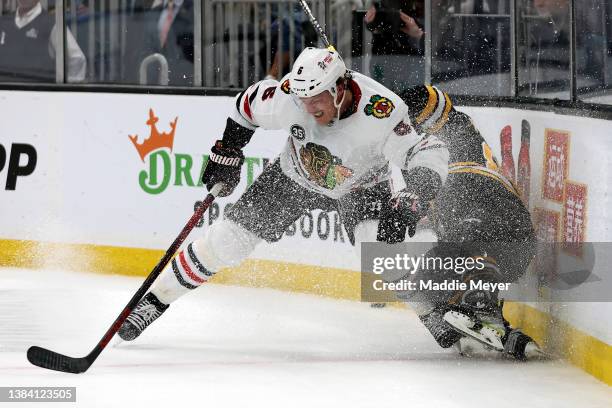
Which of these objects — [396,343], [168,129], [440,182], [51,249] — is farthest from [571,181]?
[51,249]

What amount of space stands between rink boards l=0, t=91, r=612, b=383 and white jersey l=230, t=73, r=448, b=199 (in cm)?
102

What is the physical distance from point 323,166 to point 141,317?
0.88 metres

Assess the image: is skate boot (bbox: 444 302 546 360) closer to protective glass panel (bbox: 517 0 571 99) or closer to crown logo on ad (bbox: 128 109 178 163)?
protective glass panel (bbox: 517 0 571 99)

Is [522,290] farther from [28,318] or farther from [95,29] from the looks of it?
[95,29]

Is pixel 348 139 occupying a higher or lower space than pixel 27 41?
lower

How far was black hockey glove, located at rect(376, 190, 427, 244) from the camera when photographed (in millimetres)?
4410

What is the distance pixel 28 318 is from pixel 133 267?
47.1 inches

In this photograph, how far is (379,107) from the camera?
15.5ft

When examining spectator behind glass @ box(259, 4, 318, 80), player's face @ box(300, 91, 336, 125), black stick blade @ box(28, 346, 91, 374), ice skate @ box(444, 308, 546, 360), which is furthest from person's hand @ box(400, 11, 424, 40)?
black stick blade @ box(28, 346, 91, 374)

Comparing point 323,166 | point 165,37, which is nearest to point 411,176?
point 323,166

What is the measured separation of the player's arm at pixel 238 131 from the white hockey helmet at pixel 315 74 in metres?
0.36

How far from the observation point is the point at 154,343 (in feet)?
16.8

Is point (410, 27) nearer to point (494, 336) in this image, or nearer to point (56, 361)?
point (494, 336)

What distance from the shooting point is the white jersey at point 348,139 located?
469 cm
